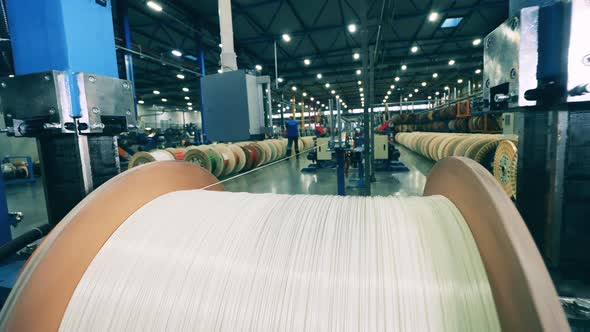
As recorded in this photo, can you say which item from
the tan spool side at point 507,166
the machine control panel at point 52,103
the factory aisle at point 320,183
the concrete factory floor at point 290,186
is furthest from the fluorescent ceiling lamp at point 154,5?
the tan spool side at point 507,166

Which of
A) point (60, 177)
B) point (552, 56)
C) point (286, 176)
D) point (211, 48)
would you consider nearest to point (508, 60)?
point (552, 56)

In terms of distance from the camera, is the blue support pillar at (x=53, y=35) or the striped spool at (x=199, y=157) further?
the striped spool at (x=199, y=157)

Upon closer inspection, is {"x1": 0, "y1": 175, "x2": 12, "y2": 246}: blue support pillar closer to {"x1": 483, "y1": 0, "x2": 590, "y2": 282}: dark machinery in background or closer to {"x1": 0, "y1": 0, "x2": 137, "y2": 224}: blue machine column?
{"x1": 0, "y1": 0, "x2": 137, "y2": 224}: blue machine column

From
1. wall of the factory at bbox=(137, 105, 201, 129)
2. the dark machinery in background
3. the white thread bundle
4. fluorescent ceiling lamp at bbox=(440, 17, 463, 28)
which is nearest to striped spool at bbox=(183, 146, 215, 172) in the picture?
the white thread bundle

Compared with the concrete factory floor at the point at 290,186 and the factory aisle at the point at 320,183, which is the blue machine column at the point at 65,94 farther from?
the factory aisle at the point at 320,183

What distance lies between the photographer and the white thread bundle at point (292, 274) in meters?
0.62

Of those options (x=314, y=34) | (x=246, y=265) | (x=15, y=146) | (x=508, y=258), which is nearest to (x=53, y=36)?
(x=246, y=265)

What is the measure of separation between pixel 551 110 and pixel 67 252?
58.9 inches

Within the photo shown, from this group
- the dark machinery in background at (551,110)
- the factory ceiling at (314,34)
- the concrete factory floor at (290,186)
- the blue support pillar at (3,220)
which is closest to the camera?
the dark machinery in background at (551,110)

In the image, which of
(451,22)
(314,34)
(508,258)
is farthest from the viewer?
(314,34)

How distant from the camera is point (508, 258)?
1.58 feet

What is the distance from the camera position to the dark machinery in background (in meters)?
0.75

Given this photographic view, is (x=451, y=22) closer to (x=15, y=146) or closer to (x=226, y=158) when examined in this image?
(x=226, y=158)

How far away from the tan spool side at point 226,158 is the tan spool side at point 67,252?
5.05 meters
